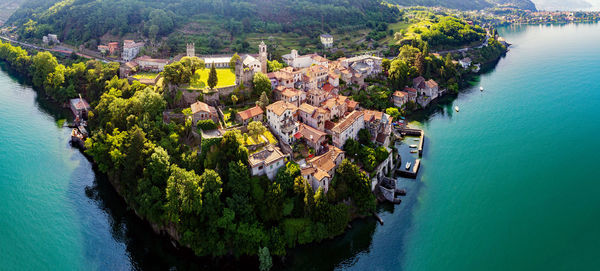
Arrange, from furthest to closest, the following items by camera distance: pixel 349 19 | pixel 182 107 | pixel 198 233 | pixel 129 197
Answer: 1. pixel 349 19
2. pixel 182 107
3. pixel 129 197
4. pixel 198 233

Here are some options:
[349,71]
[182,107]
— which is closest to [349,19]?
[349,71]

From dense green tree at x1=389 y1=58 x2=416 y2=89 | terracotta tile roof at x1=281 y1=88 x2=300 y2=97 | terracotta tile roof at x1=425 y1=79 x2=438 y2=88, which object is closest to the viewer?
terracotta tile roof at x1=281 y1=88 x2=300 y2=97

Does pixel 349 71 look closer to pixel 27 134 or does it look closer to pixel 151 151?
pixel 151 151

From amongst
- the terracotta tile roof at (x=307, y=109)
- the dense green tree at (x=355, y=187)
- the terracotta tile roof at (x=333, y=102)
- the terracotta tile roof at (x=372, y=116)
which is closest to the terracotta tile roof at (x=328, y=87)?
the terracotta tile roof at (x=333, y=102)

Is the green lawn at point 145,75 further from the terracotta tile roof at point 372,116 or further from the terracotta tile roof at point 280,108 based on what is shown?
the terracotta tile roof at point 372,116

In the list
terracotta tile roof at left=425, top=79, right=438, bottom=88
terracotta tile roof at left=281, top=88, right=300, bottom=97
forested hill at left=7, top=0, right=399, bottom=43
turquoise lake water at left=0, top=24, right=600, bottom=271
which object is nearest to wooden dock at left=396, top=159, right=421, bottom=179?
turquoise lake water at left=0, top=24, right=600, bottom=271

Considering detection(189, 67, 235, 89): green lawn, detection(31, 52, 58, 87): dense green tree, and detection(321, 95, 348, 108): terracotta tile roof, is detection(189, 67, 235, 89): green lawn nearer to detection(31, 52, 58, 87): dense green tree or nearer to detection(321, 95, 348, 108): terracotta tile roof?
detection(321, 95, 348, 108): terracotta tile roof
